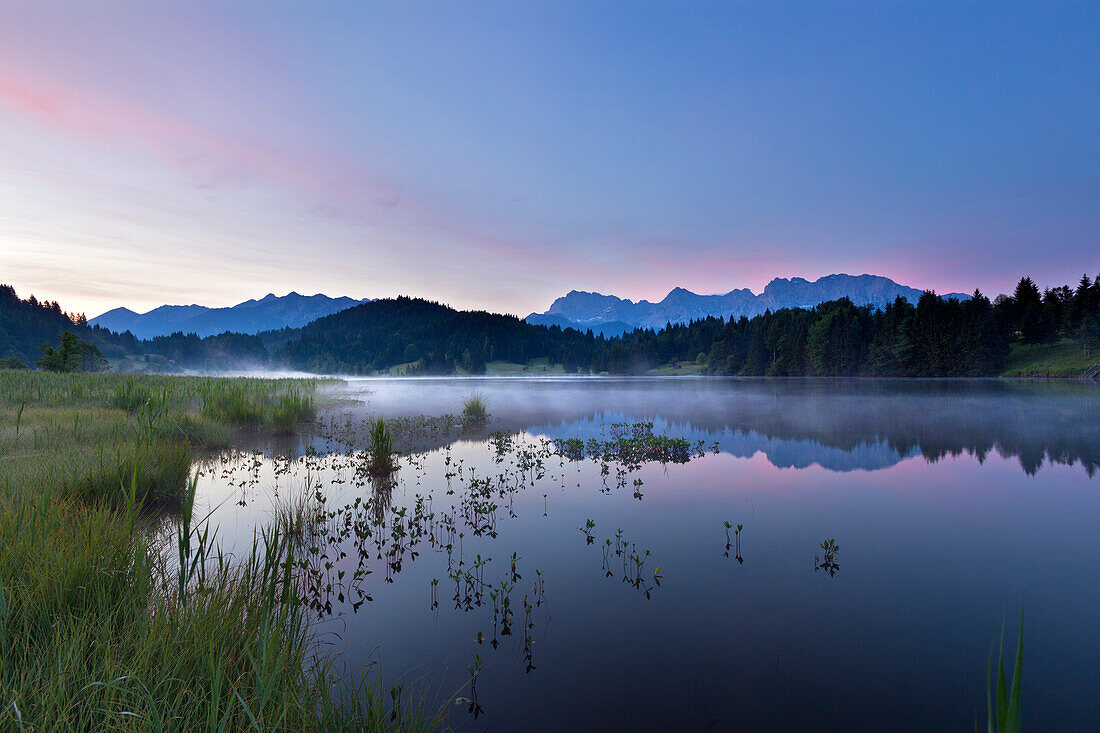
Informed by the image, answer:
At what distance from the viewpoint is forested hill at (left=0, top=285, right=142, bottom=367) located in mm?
163375

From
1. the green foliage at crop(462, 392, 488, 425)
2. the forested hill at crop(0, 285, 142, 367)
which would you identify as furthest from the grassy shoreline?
the forested hill at crop(0, 285, 142, 367)

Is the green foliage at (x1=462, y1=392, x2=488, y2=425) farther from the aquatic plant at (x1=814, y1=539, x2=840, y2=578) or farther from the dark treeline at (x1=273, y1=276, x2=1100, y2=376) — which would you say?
the dark treeline at (x1=273, y1=276, x2=1100, y2=376)

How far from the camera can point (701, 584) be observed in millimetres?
7102

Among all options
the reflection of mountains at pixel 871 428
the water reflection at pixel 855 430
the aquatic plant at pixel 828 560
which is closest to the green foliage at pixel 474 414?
the water reflection at pixel 855 430

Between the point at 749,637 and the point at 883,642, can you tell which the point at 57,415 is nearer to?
the point at 749,637

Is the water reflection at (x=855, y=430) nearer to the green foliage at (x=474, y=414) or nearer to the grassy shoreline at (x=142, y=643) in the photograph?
the green foliage at (x=474, y=414)

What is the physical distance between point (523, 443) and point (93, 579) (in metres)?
15.8

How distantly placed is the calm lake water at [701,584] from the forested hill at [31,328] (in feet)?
733

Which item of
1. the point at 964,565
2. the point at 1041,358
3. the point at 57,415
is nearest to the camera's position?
the point at 964,565

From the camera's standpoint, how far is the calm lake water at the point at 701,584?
4.79 metres

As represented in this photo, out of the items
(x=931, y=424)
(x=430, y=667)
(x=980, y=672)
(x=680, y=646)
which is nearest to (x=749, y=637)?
(x=680, y=646)

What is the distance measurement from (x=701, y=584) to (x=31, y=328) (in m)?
265

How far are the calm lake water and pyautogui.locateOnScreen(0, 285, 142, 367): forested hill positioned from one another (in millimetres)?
223551

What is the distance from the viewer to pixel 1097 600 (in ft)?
22.1
